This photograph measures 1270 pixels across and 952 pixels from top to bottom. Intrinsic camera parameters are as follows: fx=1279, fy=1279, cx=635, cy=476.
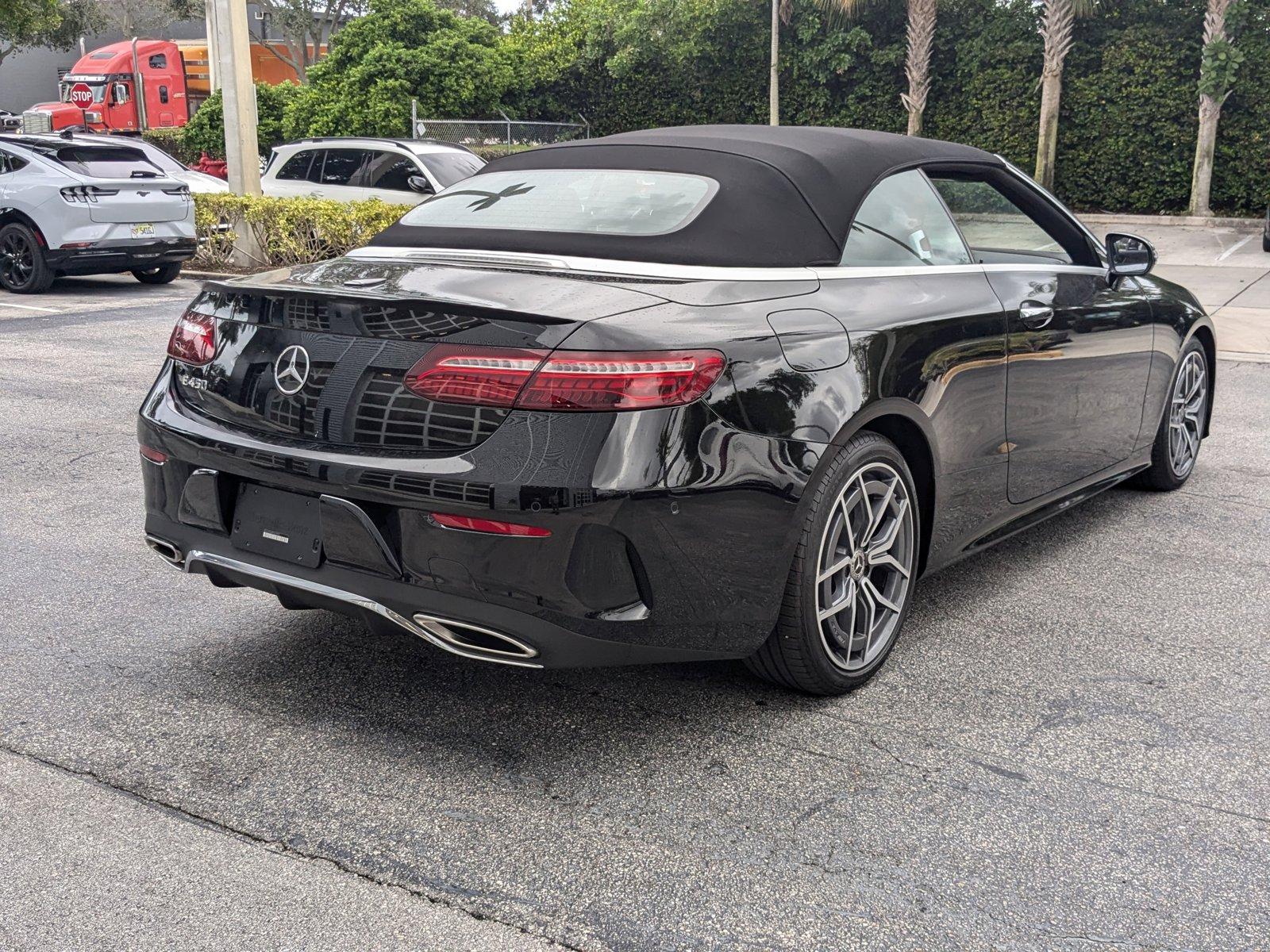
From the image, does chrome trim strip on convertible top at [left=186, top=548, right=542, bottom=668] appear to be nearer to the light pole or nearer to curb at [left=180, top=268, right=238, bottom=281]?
curb at [left=180, top=268, right=238, bottom=281]

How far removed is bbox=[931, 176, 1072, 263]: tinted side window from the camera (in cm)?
413

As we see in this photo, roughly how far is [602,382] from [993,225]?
216cm

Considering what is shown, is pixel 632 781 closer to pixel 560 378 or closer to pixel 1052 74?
pixel 560 378

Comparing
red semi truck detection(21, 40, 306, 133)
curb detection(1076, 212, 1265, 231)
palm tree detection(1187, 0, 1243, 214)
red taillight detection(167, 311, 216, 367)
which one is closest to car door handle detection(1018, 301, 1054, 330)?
red taillight detection(167, 311, 216, 367)

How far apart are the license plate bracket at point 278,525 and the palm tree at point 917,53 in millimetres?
20427

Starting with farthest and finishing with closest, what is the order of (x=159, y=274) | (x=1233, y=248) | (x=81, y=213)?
1. (x=1233, y=248)
2. (x=159, y=274)
3. (x=81, y=213)

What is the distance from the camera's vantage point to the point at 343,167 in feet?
49.7

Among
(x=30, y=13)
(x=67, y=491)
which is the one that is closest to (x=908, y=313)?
(x=67, y=491)

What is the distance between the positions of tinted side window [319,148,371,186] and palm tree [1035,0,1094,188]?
443 inches

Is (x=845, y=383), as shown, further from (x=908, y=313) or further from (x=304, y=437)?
(x=304, y=437)

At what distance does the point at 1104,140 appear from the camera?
2100 cm

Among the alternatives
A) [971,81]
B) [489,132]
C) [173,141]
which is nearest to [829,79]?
[971,81]

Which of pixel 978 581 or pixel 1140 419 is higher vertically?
pixel 1140 419

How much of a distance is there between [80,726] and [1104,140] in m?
20.9
